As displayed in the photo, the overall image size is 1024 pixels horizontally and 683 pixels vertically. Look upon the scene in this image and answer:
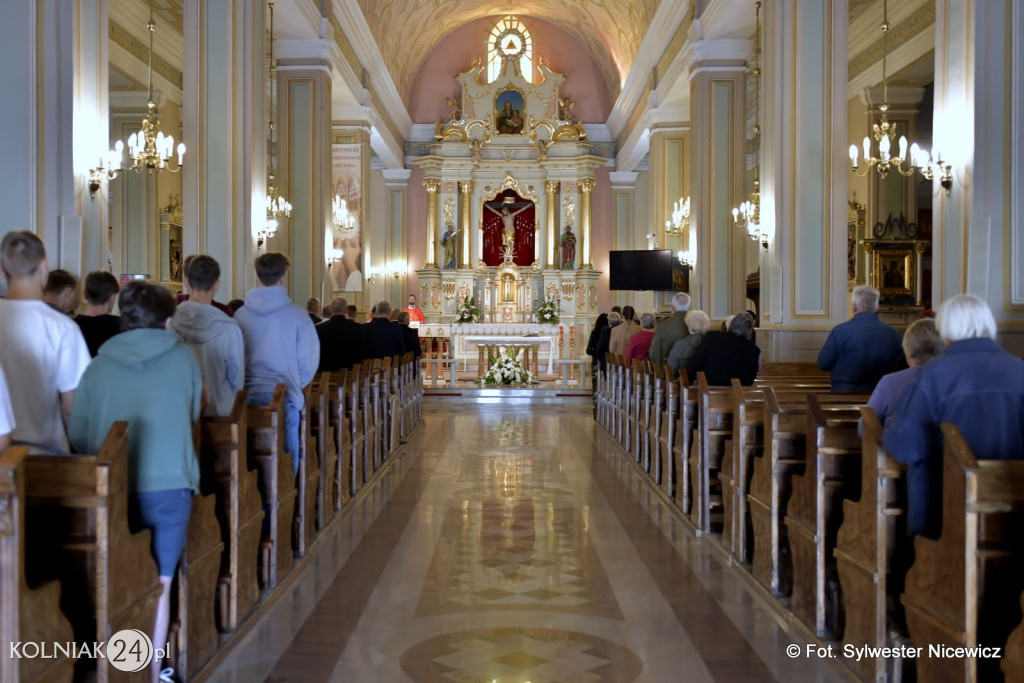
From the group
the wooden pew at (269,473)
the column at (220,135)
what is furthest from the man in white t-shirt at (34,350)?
the column at (220,135)

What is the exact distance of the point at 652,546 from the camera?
5949 mm

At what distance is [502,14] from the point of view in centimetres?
2500

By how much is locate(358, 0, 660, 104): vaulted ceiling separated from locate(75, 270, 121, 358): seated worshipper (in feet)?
47.3

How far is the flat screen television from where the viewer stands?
57.9 feet

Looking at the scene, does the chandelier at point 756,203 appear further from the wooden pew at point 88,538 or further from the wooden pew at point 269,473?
the wooden pew at point 88,538

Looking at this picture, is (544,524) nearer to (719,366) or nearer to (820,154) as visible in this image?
(719,366)

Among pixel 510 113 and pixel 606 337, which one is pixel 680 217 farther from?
pixel 510 113

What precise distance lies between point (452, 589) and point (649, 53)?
1486 cm

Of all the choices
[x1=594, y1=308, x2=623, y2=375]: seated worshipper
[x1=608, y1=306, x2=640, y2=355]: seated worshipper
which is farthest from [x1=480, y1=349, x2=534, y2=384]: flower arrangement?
[x1=608, y1=306, x2=640, y2=355]: seated worshipper

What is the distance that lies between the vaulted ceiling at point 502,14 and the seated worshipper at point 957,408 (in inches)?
616

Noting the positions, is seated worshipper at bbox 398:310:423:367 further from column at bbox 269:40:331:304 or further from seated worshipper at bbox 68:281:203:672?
seated worshipper at bbox 68:281:203:672

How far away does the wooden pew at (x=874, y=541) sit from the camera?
354 cm

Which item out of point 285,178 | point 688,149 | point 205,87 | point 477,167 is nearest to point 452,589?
point 205,87

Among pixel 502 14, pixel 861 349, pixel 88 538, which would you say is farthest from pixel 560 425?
pixel 502 14
